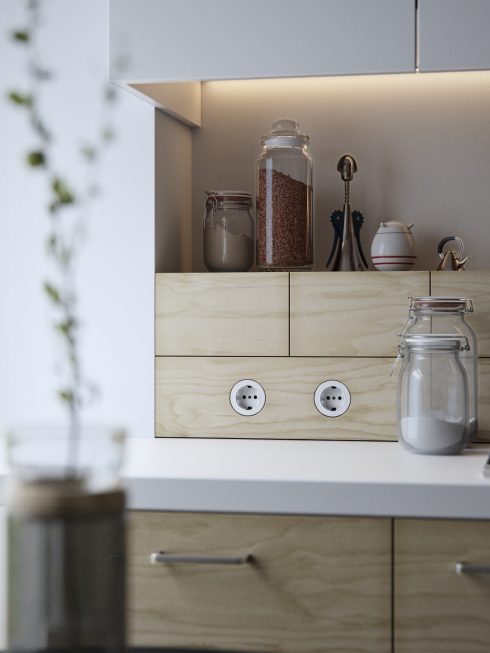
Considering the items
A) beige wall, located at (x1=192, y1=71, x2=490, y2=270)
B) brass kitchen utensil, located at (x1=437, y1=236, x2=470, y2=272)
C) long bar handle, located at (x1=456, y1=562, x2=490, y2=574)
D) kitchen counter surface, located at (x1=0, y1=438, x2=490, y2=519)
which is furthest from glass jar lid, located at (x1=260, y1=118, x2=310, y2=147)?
long bar handle, located at (x1=456, y1=562, x2=490, y2=574)

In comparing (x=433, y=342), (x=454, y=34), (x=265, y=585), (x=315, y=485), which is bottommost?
(x=265, y=585)

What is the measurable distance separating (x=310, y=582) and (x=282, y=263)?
729 millimetres

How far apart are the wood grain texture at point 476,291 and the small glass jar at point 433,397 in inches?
4.8

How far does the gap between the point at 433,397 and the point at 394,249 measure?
34 cm

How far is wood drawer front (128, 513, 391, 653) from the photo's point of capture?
145 cm

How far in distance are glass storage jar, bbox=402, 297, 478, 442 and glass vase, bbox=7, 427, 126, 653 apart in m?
1.19

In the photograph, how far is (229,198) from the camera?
203 centimetres

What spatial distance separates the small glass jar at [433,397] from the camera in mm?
1713

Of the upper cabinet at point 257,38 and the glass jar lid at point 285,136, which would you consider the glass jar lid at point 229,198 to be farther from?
the upper cabinet at point 257,38

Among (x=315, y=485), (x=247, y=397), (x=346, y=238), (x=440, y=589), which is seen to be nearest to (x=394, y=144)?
(x=346, y=238)

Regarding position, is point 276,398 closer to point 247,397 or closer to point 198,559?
point 247,397

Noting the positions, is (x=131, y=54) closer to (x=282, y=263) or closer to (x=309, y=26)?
(x=309, y=26)

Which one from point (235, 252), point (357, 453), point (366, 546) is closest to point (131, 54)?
point (235, 252)

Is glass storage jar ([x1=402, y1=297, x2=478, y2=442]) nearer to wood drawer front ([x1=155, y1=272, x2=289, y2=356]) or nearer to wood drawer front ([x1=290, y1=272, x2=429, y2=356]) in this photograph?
wood drawer front ([x1=290, y1=272, x2=429, y2=356])
